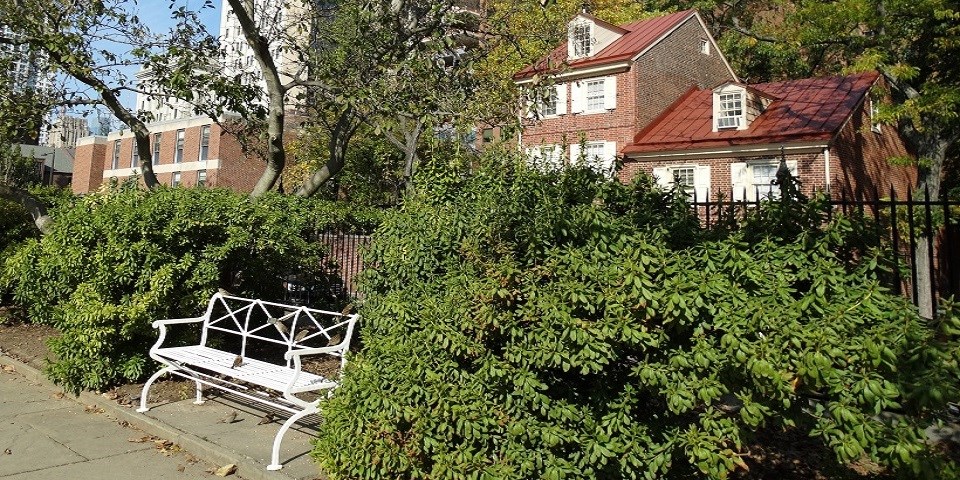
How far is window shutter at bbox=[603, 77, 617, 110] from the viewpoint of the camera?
971 inches

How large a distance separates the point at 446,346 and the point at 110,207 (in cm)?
526

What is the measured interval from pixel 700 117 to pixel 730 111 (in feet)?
6.69

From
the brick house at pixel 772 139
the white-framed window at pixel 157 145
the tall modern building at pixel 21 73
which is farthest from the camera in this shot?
the white-framed window at pixel 157 145

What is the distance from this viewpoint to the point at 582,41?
25.7m

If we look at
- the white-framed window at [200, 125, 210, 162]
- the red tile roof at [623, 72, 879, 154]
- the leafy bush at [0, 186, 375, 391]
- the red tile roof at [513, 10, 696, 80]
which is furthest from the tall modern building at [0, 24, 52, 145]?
the white-framed window at [200, 125, 210, 162]

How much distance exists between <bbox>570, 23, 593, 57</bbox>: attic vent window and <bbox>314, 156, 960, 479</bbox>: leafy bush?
22.7m

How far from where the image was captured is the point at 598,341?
3.28 metres

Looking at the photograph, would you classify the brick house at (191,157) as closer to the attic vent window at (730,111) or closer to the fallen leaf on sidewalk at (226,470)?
the attic vent window at (730,111)

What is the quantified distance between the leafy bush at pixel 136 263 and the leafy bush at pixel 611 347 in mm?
3399

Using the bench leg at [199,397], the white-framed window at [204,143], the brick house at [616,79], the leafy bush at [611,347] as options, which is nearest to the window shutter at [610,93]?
the brick house at [616,79]

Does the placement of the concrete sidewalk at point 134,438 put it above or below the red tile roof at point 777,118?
below

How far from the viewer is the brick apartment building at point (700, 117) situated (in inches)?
813

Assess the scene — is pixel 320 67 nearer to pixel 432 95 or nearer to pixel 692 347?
pixel 432 95

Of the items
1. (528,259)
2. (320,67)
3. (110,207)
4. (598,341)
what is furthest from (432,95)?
(598,341)
